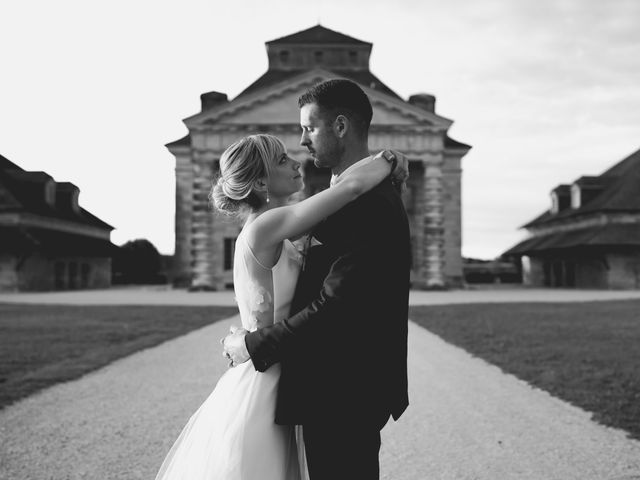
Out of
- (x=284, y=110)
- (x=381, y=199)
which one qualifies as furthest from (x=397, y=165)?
(x=284, y=110)

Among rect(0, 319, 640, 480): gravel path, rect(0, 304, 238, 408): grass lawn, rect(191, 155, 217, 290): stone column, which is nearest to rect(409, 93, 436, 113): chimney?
rect(191, 155, 217, 290): stone column

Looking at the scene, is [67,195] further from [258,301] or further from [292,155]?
[258,301]

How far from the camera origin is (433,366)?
10914 mm

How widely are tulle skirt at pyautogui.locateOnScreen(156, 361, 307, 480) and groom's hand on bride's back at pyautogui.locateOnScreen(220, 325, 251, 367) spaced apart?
0.09 m

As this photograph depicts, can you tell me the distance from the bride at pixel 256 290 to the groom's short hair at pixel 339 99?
23cm

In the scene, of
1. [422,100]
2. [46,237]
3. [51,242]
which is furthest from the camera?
[422,100]

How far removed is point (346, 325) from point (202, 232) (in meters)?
40.4

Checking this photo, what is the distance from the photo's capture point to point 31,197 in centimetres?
4338

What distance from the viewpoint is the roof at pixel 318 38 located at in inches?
1923

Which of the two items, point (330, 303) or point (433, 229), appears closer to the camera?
point (330, 303)

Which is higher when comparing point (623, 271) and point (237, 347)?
point (623, 271)

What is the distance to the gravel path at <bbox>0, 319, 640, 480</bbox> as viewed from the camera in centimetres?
548

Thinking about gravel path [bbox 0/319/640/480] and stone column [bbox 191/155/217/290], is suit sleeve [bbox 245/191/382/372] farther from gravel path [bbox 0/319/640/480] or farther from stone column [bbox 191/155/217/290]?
stone column [bbox 191/155/217/290]

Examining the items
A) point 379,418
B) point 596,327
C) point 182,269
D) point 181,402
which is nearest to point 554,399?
point 181,402
